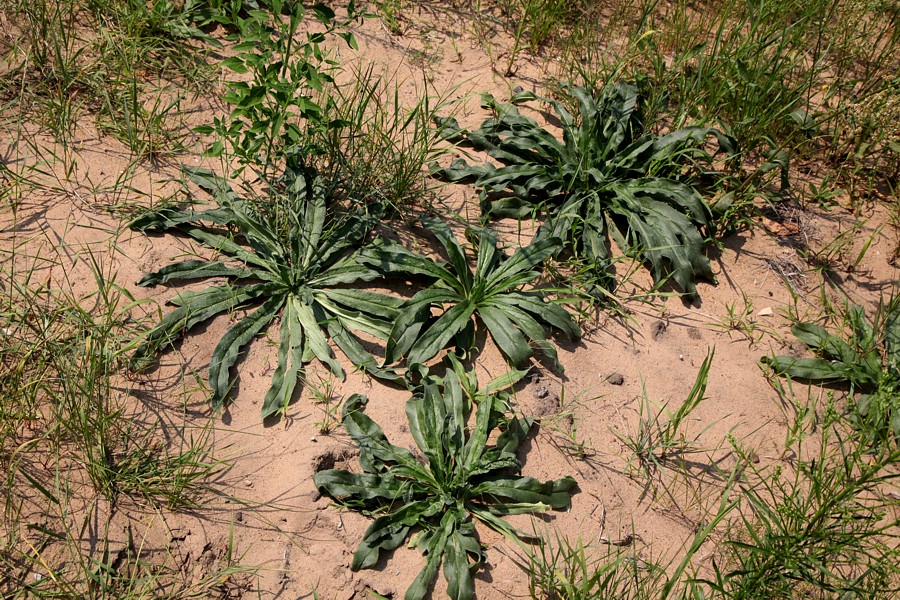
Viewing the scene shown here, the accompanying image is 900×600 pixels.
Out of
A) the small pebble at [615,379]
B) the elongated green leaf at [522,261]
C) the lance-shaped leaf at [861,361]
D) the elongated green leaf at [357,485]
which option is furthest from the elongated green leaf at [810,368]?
the elongated green leaf at [357,485]

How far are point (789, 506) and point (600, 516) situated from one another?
2.33ft

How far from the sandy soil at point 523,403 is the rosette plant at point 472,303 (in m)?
0.14

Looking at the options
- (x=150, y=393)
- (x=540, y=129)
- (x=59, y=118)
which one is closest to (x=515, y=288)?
(x=540, y=129)

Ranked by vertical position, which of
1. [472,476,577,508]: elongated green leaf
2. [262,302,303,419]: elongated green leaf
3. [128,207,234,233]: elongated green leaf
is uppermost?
[128,207,234,233]: elongated green leaf

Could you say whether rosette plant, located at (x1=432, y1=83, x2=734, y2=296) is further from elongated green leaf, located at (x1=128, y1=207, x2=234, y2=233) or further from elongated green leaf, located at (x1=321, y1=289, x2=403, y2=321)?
elongated green leaf, located at (x1=128, y1=207, x2=234, y2=233)

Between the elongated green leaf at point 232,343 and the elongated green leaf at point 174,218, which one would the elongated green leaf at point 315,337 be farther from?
the elongated green leaf at point 174,218

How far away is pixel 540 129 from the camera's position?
14.4ft

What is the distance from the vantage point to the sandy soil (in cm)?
293

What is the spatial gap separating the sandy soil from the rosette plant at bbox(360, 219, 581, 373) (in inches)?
5.3

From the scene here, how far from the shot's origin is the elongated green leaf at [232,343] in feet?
10.7

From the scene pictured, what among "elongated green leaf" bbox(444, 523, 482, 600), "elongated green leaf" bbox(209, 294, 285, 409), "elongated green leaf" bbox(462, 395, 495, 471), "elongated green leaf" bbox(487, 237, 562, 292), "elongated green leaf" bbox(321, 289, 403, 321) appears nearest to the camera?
"elongated green leaf" bbox(444, 523, 482, 600)

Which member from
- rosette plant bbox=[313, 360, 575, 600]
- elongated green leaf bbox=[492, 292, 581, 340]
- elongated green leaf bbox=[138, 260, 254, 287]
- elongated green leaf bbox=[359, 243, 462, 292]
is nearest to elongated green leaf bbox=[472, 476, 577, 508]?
rosette plant bbox=[313, 360, 575, 600]

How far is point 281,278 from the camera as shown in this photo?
11.9 feet

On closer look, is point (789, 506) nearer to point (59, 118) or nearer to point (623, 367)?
point (623, 367)
